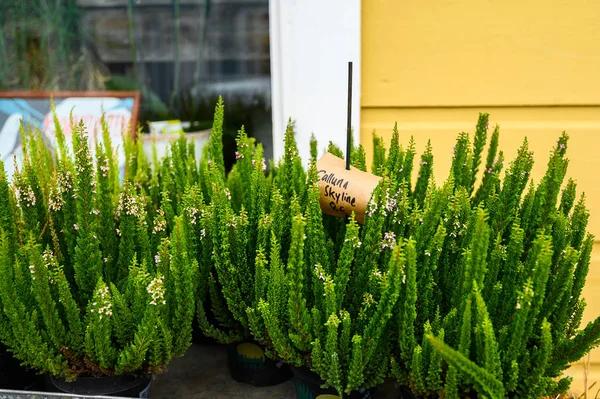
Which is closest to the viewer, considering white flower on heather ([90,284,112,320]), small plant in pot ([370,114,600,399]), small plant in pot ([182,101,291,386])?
small plant in pot ([370,114,600,399])

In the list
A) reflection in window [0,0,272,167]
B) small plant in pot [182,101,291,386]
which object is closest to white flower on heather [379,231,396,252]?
small plant in pot [182,101,291,386]

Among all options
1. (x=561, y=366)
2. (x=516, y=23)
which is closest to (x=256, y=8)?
(x=516, y=23)

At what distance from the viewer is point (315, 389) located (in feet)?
3.61

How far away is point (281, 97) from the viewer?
1862 millimetres

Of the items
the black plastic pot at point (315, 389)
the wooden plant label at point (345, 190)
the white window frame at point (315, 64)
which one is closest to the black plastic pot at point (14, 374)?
the black plastic pot at point (315, 389)

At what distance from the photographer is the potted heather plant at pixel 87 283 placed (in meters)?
1.00

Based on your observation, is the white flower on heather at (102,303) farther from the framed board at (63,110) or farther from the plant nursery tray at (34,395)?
the framed board at (63,110)

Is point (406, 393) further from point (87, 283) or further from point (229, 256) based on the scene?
point (87, 283)

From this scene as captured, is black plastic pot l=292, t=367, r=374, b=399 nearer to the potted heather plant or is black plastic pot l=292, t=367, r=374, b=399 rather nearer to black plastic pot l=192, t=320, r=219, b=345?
the potted heather plant

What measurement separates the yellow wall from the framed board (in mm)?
869

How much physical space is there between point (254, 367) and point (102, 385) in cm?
36

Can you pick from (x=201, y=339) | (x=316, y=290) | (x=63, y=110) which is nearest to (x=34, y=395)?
(x=316, y=290)

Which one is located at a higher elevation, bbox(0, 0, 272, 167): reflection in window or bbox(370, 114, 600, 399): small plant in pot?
bbox(0, 0, 272, 167): reflection in window

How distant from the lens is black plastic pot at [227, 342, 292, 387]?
1.30 m
